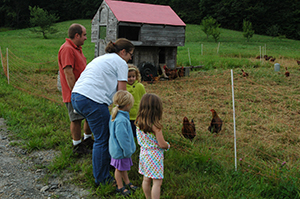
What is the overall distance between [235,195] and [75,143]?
8.06 ft

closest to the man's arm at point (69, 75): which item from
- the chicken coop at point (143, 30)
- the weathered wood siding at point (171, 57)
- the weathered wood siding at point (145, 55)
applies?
the chicken coop at point (143, 30)

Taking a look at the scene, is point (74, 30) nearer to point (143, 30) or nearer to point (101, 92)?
point (101, 92)

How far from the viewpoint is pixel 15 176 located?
3322 mm

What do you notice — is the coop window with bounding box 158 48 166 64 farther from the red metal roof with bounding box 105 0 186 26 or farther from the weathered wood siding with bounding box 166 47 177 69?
the red metal roof with bounding box 105 0 186 26

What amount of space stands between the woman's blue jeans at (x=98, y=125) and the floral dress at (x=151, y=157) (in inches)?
19.8

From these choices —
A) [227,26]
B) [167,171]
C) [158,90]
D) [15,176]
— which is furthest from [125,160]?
[227,26]

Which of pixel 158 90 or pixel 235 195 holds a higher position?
pixel 158 90

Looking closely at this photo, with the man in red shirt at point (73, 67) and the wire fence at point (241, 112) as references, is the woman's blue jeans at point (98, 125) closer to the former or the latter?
the man in red shirt at point (73, 67)

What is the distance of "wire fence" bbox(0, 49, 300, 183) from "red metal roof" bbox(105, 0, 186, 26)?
2679 mm

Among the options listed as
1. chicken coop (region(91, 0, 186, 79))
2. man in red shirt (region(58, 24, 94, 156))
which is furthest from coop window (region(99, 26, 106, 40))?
man in red shirt (region(58, 24, 94, 156))

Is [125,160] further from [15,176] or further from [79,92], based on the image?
[15,176]

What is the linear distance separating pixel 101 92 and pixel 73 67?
1044 mm

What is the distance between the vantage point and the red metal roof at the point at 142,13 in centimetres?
978

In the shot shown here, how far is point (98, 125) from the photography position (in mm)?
2875
